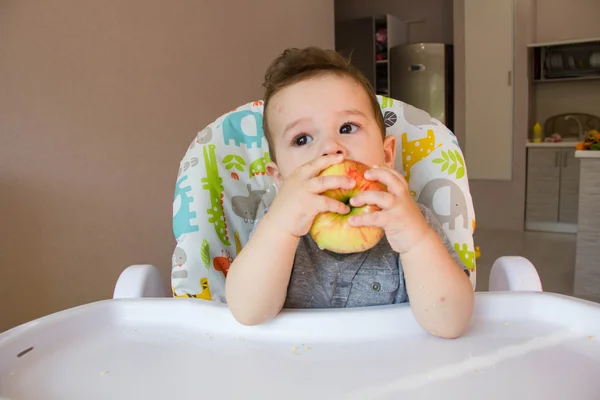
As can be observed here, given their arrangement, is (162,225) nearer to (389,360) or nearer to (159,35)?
(159,35)

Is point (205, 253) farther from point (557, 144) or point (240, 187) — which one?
point (557, 144)

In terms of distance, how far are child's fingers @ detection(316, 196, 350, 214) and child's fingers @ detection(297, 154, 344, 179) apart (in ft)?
0.12

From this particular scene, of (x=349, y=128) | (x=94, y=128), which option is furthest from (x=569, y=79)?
(x=349, y=128)

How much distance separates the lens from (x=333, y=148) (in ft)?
2.53

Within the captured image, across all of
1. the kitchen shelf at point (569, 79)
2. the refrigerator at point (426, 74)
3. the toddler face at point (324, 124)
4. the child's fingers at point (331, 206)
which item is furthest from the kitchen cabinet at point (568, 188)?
the child's fingers at point (331, 206)

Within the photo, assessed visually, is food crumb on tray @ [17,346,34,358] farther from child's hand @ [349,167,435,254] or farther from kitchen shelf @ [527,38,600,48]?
kitchen shelf @ [527,38,600,48]

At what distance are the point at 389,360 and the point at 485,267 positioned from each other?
10.3ft

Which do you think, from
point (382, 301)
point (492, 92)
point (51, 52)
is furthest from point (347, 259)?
point (492, 92)

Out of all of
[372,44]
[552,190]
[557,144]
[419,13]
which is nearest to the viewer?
[557,144]

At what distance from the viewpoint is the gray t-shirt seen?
85 centimetres

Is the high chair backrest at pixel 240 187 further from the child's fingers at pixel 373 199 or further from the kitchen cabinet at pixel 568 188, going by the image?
the kitchen cabinet at pixel 568 188

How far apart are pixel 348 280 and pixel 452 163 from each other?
1.22 feet

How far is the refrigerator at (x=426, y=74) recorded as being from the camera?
495cm

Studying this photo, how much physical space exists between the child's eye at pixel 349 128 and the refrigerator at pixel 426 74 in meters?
4.33
